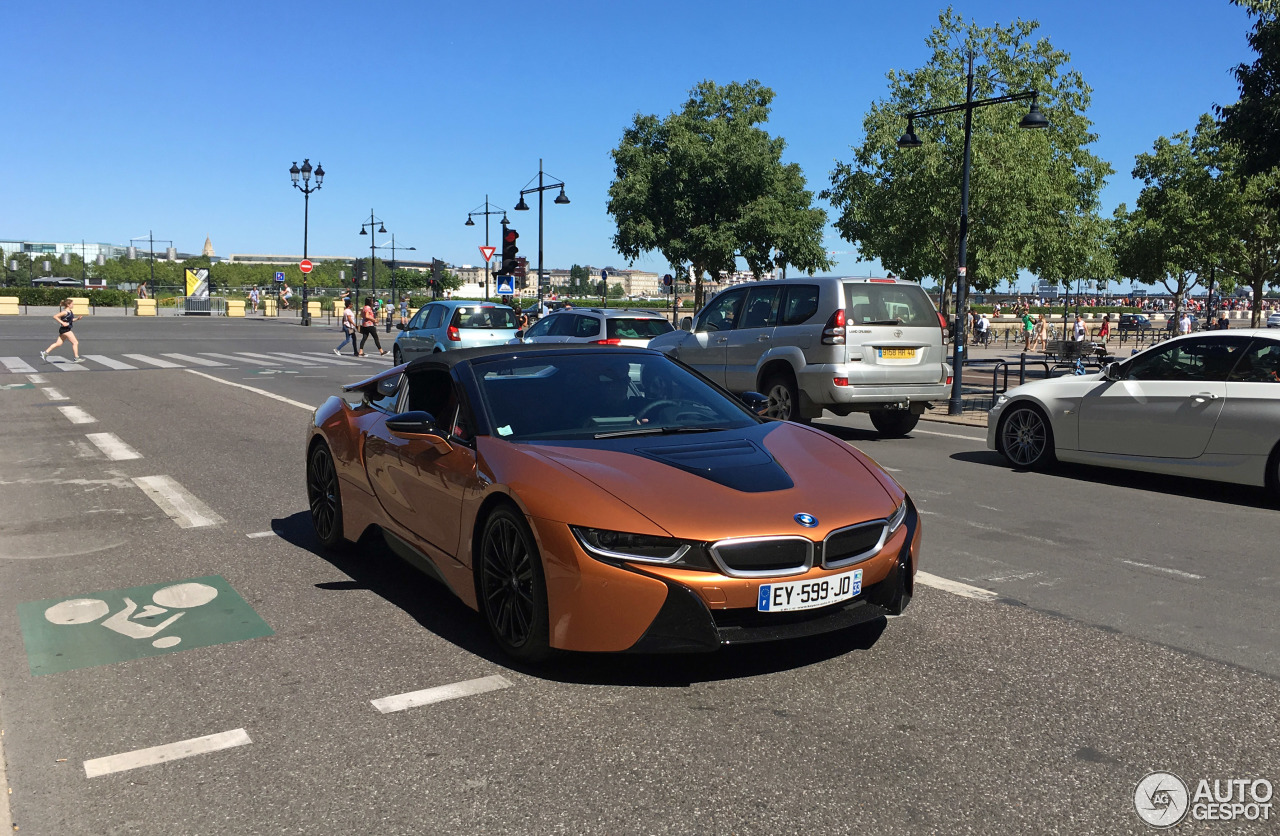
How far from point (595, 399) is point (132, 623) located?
2464mm

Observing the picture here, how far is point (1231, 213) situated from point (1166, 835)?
131ft

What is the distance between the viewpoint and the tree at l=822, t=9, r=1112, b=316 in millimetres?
23562

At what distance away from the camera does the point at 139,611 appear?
5488mm

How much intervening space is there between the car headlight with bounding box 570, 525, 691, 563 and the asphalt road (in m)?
0.56

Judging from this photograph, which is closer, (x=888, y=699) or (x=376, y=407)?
(x=888, y=699)

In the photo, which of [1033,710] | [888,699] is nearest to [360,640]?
[888,699]

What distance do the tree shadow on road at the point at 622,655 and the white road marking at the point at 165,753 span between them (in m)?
1.13

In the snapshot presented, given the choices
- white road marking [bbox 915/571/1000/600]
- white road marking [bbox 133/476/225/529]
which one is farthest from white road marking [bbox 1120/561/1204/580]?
white road marking [bbox 133/476/225/529]

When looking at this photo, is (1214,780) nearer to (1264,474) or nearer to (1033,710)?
(1033,710)

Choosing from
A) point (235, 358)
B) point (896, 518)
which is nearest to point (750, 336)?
point (896, 518)

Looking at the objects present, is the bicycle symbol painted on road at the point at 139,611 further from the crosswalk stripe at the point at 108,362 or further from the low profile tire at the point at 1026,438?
the crosswalk stripe at the point at 108,362

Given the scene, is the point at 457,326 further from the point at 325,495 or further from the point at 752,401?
the point at 752,401

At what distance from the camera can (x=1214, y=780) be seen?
11.3 ft

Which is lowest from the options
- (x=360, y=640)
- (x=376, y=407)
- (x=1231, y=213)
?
(x=360, y=640)
